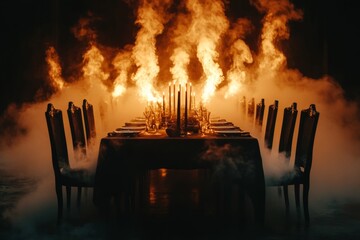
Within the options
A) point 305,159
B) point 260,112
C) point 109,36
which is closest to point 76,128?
point 305,159

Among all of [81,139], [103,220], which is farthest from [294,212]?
[81,139]

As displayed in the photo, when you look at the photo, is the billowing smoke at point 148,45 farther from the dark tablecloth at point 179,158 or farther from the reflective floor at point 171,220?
the dark tablecloth at point 179,158

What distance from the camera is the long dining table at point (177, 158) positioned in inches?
176

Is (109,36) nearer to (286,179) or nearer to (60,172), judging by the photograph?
(60,172)

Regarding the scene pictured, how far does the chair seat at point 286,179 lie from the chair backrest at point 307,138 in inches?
Result: 2.8

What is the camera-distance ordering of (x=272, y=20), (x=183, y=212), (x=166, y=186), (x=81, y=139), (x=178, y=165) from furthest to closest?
(x=272, y=20) < (x=166, y=186) < (x=81, y=139) < (x=183, y=212) < (x=178, y=165)

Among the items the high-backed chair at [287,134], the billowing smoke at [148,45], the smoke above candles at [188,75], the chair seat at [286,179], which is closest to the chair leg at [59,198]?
the chair seat at [286,179]

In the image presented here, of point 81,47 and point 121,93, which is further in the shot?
point 81,47

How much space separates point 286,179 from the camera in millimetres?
4660

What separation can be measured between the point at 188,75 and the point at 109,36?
4.98ft

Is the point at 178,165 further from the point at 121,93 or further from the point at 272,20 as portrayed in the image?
the point at 272,20

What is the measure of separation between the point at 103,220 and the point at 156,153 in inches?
28.5

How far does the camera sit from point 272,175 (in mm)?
4684

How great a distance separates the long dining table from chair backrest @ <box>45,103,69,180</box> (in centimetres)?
36
